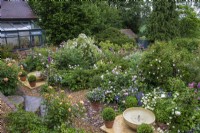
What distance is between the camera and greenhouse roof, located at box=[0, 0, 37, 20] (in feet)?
45.9

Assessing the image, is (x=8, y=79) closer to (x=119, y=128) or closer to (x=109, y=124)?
(x=109, y=124)

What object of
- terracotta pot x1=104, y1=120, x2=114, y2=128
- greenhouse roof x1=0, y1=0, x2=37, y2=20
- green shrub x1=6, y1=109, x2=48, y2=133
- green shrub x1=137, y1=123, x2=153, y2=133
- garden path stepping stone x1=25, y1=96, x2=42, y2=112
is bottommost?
terracotta pot x1=104, y1=120, x2=114, y2=128

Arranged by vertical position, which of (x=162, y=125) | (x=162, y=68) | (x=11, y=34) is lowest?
(x=162, y=125)

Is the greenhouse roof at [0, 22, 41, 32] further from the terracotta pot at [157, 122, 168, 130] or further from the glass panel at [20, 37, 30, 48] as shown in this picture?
the terracotta pot at [157, 122, 168, 130]

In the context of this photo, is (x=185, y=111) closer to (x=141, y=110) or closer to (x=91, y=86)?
(x=141, y=110)

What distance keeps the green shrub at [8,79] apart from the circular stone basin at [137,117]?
10.2ft

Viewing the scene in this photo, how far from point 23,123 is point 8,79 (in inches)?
85.2

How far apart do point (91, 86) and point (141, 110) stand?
198cm

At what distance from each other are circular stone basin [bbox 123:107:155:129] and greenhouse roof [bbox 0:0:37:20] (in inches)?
494

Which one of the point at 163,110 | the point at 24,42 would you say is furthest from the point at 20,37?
the point at 163,110

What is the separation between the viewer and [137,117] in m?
4.30

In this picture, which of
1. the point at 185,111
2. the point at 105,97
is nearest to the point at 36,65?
the point at 105,97

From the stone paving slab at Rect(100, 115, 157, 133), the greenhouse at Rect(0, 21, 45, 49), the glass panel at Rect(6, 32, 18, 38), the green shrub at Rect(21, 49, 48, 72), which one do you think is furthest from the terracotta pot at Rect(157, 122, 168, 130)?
the glass panel at Rect(6, 32, 18, 38)

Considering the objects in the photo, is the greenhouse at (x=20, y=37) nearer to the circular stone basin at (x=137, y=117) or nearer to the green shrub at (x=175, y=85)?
the circular stone basin at (x=137, y=117)
